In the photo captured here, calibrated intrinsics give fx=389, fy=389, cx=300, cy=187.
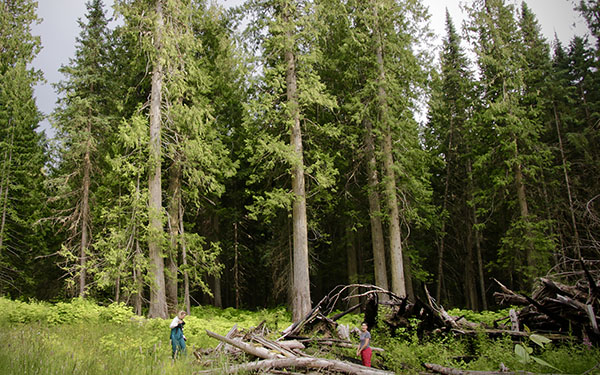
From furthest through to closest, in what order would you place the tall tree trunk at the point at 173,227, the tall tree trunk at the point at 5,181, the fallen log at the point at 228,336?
the tall tree trunk at the point at 5,181, the tall tree trunk at the point at 173,227, the fallen log at the point at 228,336

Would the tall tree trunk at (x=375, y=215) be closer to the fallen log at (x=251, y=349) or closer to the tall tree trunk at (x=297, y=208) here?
the tall tree trunk at (x=297, y=208)

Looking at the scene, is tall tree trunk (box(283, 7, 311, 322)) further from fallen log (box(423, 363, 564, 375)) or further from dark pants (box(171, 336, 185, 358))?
fallen log (box(423, 363, 564, 375))

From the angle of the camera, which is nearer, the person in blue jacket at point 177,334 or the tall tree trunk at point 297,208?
the person in blue jacket at point 177,334

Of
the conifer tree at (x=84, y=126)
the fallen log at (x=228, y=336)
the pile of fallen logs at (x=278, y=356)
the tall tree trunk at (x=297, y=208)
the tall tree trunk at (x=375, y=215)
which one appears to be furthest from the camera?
the conifer tree at (x=84, y=126)

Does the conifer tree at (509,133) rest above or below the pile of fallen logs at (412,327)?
above

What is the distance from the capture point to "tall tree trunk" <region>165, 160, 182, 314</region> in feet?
47.2

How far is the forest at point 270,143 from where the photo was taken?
14094mm

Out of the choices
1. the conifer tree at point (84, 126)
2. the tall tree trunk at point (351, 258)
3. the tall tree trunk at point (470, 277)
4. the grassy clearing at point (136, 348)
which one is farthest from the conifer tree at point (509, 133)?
the conifer tree at point (84, 126)

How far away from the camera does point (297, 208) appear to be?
14.1m

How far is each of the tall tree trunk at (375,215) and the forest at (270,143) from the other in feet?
0.20

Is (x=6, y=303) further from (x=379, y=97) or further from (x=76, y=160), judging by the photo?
(x=379, y=97)

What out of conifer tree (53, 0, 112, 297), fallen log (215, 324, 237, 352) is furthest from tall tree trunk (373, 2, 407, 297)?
conifer tree (53, 0, 112, 297)

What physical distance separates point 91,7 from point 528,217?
21.8 metres

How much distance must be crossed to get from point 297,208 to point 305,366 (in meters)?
7.87
